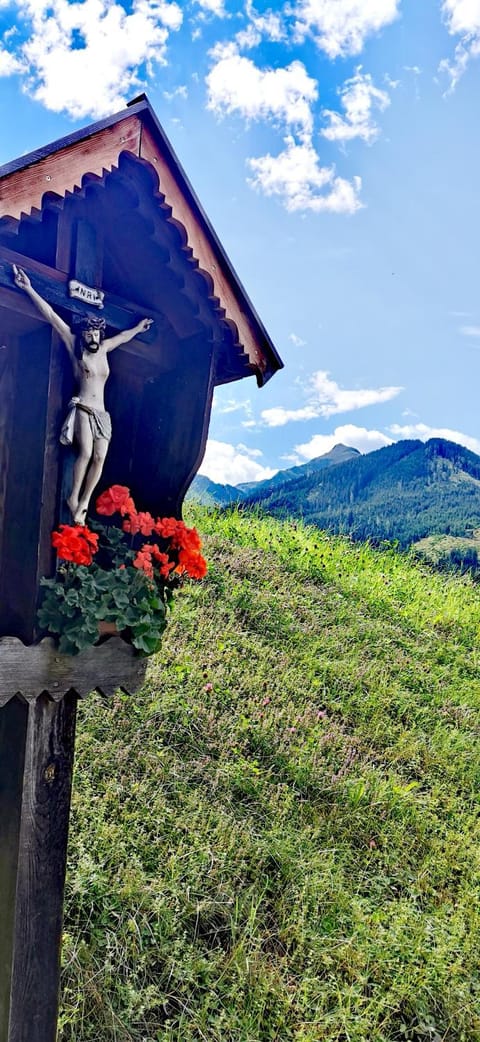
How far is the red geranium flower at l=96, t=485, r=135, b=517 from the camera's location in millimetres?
2713

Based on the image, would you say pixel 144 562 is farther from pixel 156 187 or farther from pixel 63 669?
pixel 156 187

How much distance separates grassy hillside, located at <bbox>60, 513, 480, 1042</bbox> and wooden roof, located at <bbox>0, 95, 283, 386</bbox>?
2878mm

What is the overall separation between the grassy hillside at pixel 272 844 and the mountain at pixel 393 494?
436 cm

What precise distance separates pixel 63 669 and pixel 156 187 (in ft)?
5.58

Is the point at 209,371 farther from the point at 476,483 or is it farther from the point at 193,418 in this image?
the point at 476,483

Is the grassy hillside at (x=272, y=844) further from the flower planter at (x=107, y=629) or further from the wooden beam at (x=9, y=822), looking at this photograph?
the flower planter at (x=107, y=629)

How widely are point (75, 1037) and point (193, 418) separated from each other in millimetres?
2867

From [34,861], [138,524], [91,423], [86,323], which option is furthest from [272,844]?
[86,323]

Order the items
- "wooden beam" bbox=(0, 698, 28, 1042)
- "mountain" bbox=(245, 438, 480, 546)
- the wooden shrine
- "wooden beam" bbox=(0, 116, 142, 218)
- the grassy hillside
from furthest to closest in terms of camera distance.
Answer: "mountain" bbox=(245, 438, 480, 546), the grassy hillside, "wooden beam" bbox=(0, 698, 28, 1042), the wooden shrine, "wooden beam" bbox=(0, 116, 142, 218)

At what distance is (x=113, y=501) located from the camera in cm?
272

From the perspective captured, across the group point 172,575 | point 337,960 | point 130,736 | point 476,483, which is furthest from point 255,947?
point 476,483

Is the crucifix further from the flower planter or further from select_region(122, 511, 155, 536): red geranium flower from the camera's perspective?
the flower planter

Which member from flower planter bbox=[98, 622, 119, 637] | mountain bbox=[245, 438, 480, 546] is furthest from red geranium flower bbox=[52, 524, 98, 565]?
mountain bbox=[245, 438, 480, 546]

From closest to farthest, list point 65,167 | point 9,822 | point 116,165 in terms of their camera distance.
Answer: point 65,167 < point 116,165 < point 9,822
